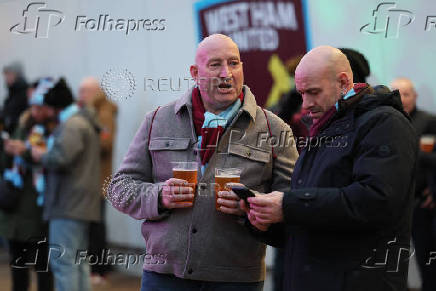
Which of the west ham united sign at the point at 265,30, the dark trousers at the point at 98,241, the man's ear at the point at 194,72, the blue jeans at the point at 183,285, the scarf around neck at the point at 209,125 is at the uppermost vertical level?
the west ham united sign at the point at 265,30

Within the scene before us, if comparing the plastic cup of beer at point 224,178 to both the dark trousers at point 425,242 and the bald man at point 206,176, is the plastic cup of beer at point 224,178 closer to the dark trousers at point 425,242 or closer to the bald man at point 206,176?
the bald man at point 206,176

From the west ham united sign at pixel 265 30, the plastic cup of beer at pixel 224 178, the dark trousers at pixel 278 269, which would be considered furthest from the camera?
the west ham united sign at pixel 265 30

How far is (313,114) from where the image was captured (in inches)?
122

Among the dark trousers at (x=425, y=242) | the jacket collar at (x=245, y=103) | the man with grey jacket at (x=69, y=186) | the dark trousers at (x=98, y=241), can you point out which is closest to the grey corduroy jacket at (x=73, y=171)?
the man with grey jacket at (x=69, y=186)

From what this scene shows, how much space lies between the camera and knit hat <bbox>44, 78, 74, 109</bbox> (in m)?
5.82

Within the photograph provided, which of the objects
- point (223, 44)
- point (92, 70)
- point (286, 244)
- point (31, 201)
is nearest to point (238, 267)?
point (286, 244)

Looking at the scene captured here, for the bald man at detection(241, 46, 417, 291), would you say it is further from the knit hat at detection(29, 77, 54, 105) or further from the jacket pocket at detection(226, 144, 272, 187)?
the knit hat at detection(29, 77, 54, 105)

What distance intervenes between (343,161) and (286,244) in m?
0.51

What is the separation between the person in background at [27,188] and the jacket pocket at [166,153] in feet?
7.96

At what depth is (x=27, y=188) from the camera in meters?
5.78

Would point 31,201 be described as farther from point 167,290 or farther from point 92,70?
point 92,70

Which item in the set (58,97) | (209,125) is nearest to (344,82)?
(209,125)

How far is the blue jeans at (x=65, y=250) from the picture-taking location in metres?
5.65

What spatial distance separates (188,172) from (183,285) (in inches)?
21.2
